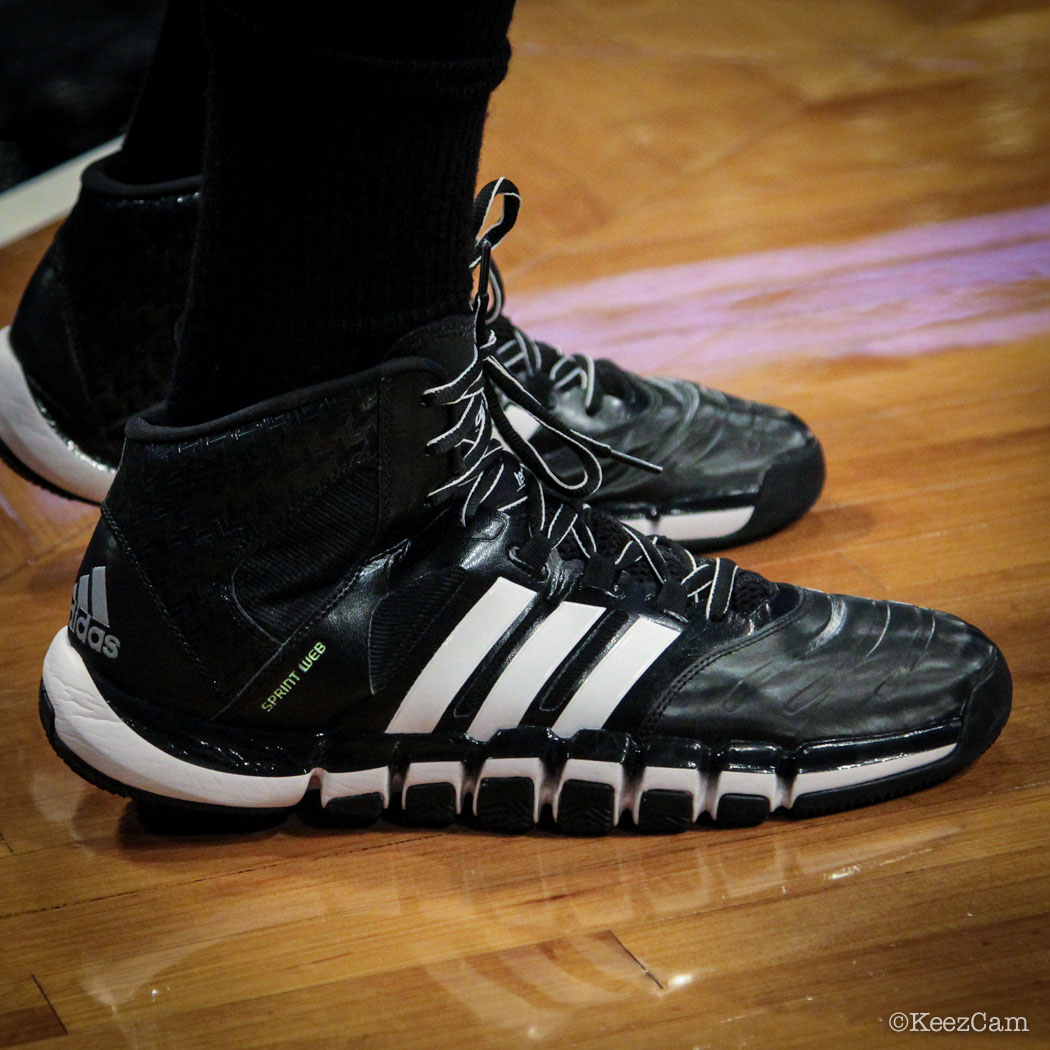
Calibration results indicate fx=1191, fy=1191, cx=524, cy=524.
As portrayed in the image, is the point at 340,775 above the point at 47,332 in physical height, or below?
below

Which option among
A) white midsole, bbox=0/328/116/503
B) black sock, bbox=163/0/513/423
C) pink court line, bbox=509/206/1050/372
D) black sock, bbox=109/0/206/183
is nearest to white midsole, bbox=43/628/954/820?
black sock, bbox=163/0/513/423

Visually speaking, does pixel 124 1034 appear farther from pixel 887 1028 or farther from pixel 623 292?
pixel 623 292

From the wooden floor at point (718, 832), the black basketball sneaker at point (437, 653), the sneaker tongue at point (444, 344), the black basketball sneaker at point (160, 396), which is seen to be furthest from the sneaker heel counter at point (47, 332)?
the sneaker tongue at point (444, 344)

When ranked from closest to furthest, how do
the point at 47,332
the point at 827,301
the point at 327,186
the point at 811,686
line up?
the point at 327,186
the point at 811,686
the point at 47,332
the point at 827,301

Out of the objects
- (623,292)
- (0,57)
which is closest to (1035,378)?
(623,292)

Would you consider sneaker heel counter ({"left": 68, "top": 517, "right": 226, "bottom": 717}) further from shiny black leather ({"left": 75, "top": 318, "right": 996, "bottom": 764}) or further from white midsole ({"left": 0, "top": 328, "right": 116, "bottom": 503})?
white midsole ({"left": 0, "top": 328, "right": 116, "bottom": 503})

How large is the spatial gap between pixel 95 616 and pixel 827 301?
96 cm

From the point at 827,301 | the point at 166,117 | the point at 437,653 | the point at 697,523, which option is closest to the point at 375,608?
the point at 437,653

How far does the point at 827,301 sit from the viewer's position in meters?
1.34

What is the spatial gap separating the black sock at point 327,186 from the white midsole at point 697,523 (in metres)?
0.35

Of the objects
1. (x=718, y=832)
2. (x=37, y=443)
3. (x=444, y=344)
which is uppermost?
(x=444, y=344)

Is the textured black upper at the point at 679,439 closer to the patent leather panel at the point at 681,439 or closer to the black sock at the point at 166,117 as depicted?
the patent leather panel at the point at 681,439

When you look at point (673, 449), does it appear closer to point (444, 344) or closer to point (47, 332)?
point (444, 344)

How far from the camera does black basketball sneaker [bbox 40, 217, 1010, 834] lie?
23.3 inches
